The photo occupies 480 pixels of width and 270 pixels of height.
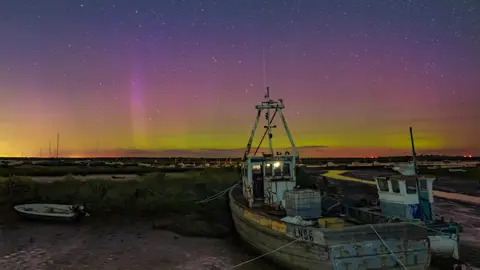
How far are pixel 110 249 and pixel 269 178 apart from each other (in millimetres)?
11368

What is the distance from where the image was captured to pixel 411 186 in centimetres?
1934

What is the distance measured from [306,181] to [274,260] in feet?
85.9

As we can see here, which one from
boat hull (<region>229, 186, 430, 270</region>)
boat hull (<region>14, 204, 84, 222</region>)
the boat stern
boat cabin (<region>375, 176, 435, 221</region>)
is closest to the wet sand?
boat hull (<region>14, 204, 84, 222</region>)

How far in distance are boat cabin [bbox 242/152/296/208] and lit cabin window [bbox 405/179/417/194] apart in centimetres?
780

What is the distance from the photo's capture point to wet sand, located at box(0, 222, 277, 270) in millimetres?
20219

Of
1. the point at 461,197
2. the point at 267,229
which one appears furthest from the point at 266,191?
the point at 461,197

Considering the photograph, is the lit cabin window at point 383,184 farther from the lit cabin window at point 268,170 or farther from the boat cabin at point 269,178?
the lit cabin window at point 268,170

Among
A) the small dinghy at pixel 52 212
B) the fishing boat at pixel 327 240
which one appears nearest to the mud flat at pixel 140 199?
the small dinghy at pixel 52 212

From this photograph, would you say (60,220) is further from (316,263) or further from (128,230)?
(316,263)

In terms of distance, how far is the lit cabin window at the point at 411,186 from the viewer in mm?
19281

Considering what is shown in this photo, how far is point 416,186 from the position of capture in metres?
19.2

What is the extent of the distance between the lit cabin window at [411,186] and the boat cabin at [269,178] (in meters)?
7.80

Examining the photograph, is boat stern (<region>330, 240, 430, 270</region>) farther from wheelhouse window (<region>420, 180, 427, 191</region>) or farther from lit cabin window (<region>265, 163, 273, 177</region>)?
lit cabin window (<region>265, 163, 273, 177</region>)

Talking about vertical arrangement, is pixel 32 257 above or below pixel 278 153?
below
